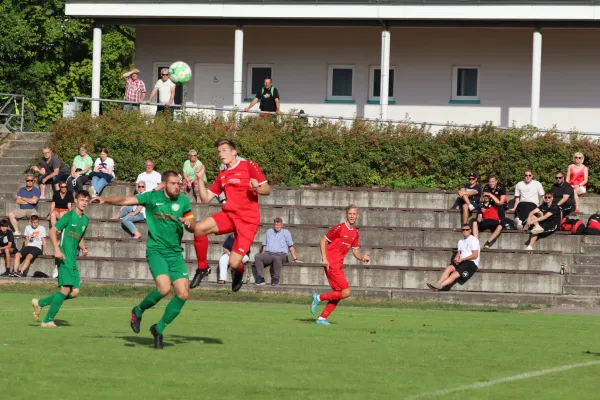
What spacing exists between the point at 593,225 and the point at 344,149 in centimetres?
751

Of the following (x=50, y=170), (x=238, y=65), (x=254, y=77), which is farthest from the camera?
(x=254, y=77)

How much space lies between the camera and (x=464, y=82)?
120ft

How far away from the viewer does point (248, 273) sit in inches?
1041

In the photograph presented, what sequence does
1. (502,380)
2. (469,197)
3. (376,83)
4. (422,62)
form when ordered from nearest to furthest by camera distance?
(502,380), (469,197), (422,62), (376,83)

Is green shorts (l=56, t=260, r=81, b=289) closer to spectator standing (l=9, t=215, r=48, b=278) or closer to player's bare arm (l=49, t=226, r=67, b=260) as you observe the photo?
player's bare arm (l=49, t=226, r=67, b=260)

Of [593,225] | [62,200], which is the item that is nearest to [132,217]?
[62,200]

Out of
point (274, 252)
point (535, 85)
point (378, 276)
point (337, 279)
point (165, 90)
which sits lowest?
point (378, 276)

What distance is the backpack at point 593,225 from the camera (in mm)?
27078

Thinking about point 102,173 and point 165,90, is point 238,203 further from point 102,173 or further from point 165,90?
point 165,90

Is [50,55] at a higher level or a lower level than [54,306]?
higher

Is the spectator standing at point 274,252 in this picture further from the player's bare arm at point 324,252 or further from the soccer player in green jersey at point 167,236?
the soccer player in green jersey at point 167,236

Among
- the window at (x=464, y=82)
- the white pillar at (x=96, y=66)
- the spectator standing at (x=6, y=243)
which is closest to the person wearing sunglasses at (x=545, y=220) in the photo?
the window at (x=464, y=82)

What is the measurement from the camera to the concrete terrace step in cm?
2545

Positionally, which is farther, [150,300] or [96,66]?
[96,66]
